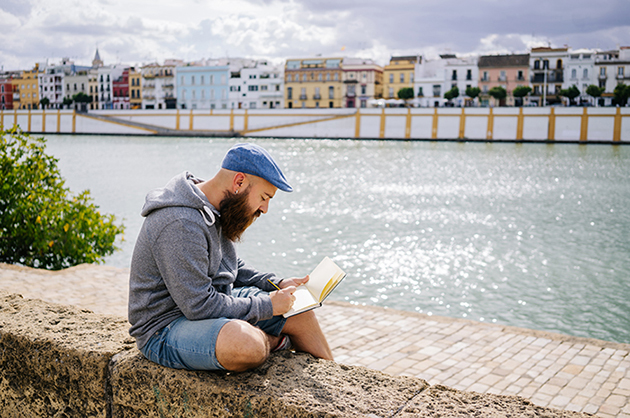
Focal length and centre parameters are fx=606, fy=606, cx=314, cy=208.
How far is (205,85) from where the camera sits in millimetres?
69000

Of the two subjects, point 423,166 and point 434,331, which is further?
point 423,166

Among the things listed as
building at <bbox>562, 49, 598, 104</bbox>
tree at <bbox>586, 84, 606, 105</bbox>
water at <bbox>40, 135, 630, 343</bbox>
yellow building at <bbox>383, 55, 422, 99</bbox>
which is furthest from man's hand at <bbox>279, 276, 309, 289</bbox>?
yellow building at <bbox>383, 55, 422, 99</bbox>

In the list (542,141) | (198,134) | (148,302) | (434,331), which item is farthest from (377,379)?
(198,134)

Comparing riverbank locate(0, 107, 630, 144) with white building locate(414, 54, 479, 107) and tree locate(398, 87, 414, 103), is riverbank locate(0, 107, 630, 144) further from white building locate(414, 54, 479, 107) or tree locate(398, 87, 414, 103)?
white building locate(414, 54, 479, 107)

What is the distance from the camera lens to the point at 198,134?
58.4m

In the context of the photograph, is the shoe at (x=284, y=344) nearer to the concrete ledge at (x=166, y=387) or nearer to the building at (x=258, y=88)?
the concrete ledge at (x=166, y=387)

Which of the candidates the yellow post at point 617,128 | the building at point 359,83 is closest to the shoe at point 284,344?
the yellow post at point 617,128

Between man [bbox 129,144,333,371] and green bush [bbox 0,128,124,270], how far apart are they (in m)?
5.04

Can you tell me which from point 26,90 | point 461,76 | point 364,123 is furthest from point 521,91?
point 26,90

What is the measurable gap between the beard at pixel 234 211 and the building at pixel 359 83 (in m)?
63.4

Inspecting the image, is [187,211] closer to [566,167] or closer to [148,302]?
[148,302]

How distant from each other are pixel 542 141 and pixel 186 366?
49.6 metres

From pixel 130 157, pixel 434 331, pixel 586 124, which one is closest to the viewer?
pixel 434 331

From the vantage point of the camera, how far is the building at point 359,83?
213 feet
